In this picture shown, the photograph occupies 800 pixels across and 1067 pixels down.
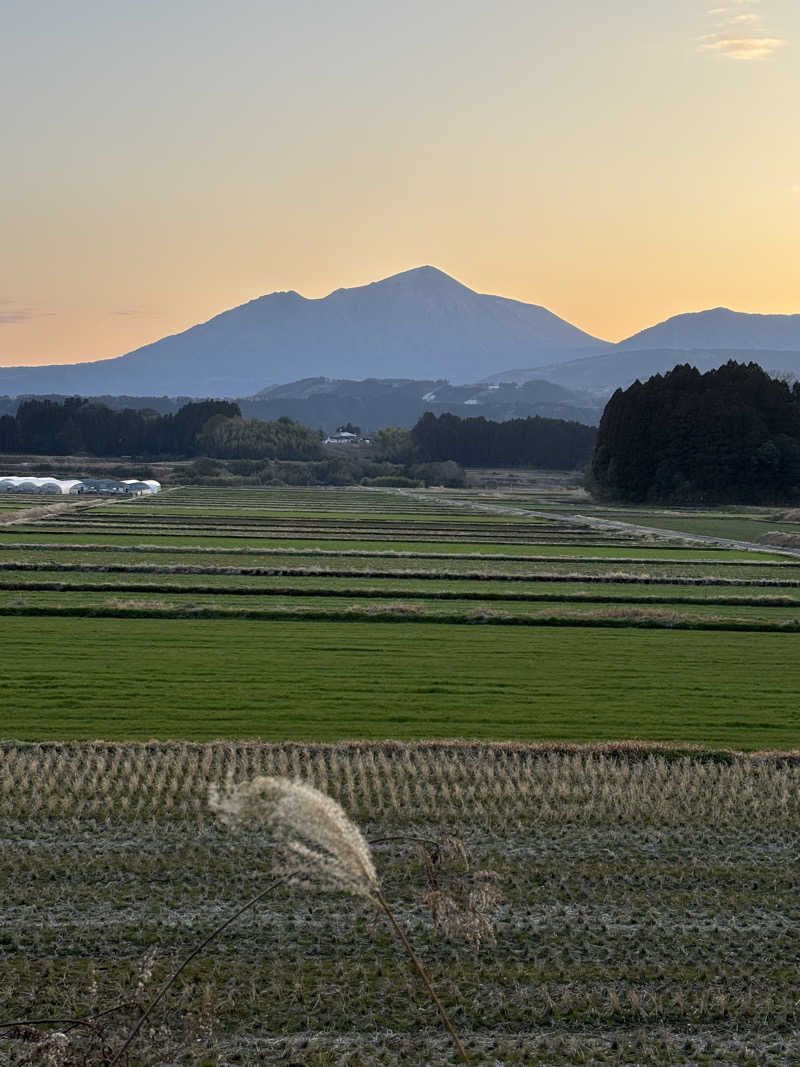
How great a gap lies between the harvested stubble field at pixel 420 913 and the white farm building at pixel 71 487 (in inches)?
3449

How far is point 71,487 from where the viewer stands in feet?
347

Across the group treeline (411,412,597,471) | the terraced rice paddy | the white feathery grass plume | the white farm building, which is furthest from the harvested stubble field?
treeline (411,412,597,471)

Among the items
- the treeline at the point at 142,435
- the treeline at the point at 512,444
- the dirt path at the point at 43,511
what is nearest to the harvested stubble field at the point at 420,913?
the dirt path at the point at 43,511

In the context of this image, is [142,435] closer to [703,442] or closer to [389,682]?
[703,442]

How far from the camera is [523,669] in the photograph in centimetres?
2669

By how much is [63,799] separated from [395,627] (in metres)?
17.3

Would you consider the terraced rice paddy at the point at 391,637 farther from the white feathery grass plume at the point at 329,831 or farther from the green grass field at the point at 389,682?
the white feathery grass plume at the point at 329,831

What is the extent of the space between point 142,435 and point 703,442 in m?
93.8

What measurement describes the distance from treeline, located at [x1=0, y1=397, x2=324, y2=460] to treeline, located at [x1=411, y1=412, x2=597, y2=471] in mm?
17369

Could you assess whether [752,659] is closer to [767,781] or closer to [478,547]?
[767,781]

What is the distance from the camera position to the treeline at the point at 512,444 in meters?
162

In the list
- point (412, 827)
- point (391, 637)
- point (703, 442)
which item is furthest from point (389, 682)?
point (703, 442)

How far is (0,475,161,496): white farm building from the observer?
102250mm

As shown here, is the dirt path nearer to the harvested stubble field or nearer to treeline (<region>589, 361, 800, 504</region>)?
treeline (<region>589, 361, 800, 504</region>)
